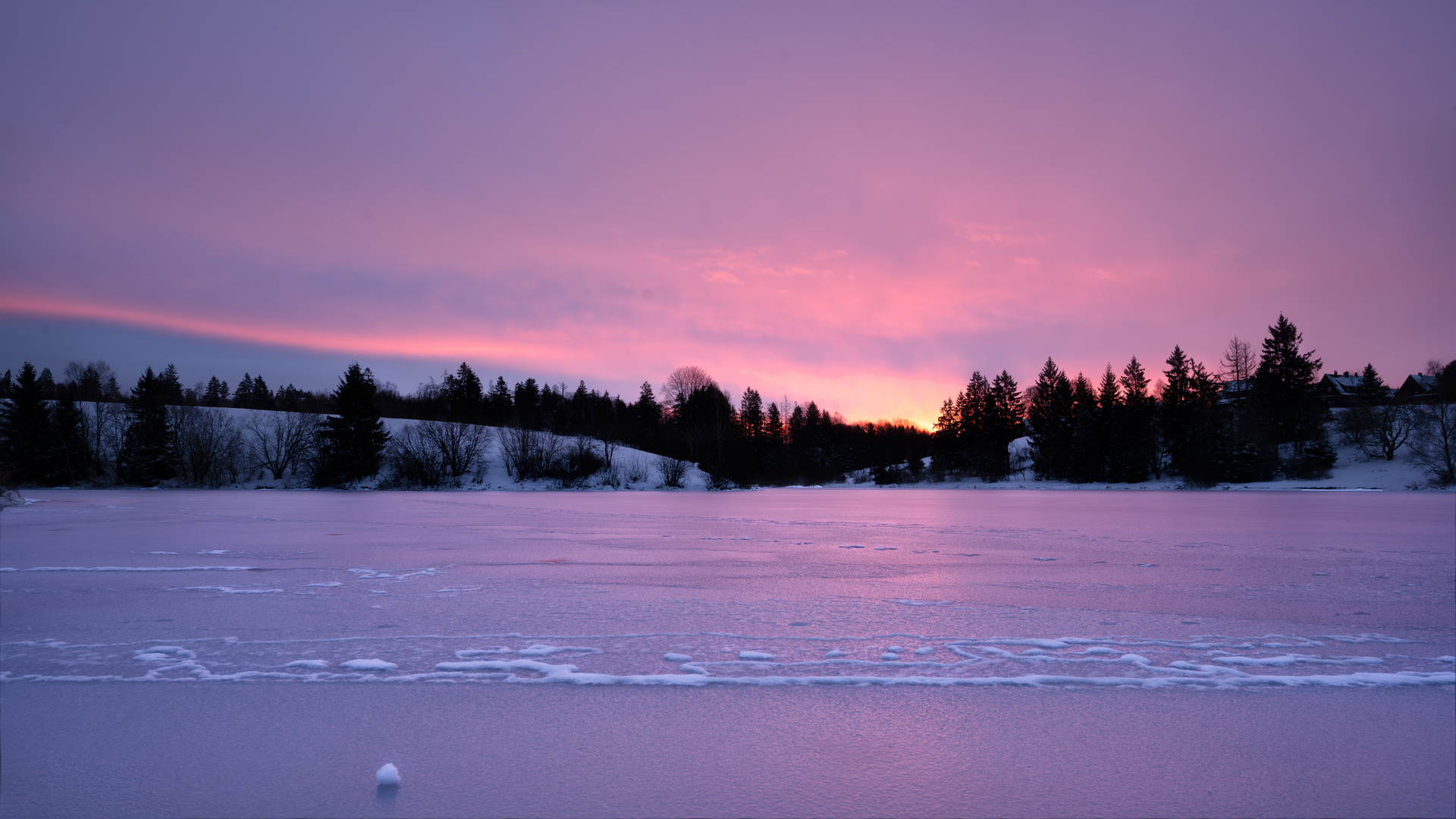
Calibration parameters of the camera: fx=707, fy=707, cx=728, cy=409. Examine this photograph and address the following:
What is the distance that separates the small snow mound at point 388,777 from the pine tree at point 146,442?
54.9 m

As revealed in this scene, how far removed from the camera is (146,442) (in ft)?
146

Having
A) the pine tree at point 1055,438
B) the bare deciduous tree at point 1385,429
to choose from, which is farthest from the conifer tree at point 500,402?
the bare deciduous tree at point 1385,429

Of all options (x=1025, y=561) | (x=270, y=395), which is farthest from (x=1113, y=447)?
(x=270, y=395)

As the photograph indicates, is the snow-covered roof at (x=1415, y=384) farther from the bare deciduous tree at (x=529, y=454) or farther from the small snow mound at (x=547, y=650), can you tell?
the small snow mound at (x=547, y=650)

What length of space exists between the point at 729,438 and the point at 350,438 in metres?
24.9

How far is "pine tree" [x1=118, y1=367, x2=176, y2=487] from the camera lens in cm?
4450

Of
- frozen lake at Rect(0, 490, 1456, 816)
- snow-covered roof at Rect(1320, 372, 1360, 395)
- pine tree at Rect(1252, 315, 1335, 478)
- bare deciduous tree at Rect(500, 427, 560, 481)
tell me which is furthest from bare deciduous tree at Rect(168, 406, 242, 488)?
snow-covered roof at Rect(1320, 372, 1360, 395)

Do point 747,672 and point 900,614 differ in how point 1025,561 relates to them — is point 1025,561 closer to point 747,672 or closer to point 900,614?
point 900,614

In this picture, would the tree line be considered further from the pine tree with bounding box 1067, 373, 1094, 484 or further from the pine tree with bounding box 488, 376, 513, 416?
the pine tree with bounding box 488, 376, 513, 416

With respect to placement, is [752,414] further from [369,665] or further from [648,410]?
[369,665]

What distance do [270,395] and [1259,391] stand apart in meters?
106

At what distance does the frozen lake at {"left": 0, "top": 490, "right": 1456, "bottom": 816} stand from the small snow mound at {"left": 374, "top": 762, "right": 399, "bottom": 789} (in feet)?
0.12

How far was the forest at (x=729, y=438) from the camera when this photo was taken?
1516 inches

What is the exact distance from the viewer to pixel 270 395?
94438 mm
